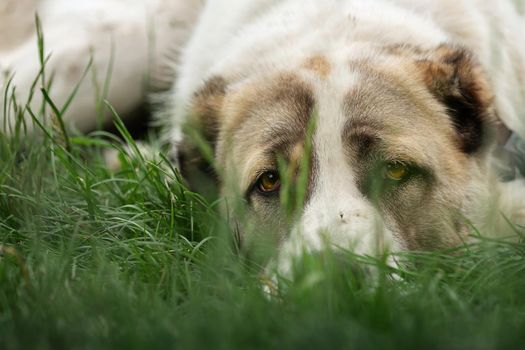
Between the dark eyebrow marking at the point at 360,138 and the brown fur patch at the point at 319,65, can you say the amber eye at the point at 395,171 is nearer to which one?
the dark eyebrow marking at the point at 360,138

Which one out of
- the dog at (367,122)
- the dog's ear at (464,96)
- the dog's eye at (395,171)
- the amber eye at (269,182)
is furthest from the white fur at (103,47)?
the dog's eye at (395,171)

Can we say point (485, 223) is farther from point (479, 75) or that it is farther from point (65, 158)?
point (65, 158)

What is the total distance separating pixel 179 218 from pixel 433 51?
1139 millimetres

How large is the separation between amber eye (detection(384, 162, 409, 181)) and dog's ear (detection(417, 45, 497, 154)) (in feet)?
1.00

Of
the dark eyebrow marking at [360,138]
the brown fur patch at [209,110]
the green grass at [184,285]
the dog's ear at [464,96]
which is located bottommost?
the green grass at [184,285]

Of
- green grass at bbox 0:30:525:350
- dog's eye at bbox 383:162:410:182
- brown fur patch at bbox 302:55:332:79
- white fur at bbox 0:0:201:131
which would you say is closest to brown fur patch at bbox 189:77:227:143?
green grass at bbox 0:30:525:350

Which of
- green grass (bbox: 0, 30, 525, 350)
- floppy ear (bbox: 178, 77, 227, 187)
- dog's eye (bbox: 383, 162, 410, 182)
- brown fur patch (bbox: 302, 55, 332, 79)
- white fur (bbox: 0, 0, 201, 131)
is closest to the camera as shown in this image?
green grass (bbox: 0, 30, 525, 350)

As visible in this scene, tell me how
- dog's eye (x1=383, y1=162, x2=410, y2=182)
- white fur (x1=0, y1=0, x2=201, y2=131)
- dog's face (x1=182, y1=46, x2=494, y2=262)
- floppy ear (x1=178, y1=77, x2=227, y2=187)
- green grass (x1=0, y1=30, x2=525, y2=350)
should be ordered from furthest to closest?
white fur (x1=0, y1=0, x2=201, y2=131), floppy ear (x1=178, y1=77, x2=227, y2=187), dog's eye (x1=383, y1=162, x2=410, y2=182), dog's face (x1=182, y1=46, x2=494, y2=262), green grass (x1=0, y1=30, x2=525, y2=350)

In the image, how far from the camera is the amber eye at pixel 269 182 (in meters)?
2.99

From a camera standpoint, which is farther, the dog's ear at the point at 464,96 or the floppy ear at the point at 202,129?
the floppy ear at the point at 202,129

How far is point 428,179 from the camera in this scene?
2.95 m

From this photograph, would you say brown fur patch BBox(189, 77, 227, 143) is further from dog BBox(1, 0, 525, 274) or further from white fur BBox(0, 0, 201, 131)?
white fur BBox(0, 0, 201, 131)

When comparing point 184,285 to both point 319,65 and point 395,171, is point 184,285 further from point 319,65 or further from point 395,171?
point 319,65

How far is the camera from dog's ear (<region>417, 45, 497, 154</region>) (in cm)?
310
